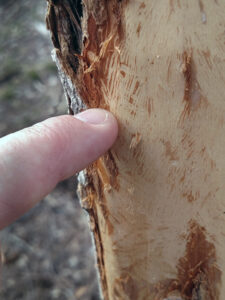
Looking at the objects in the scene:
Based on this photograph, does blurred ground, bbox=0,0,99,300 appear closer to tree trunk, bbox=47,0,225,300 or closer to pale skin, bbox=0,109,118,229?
tree trunk, bbox=47,0,225,300

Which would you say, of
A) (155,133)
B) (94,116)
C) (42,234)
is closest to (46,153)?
(94,116)

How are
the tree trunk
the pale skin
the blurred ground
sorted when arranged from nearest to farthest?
the tree trunk → the pale skin → the blurred ground

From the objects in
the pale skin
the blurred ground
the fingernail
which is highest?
the fingernail

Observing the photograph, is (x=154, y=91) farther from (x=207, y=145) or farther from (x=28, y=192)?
(x=28, y=192)

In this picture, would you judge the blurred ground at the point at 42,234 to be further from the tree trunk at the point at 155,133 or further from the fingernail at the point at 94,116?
the fingernail at the point at 94,116

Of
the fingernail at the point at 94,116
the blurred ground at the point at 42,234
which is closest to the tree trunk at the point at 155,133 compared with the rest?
the fingernail at the point at 94,116

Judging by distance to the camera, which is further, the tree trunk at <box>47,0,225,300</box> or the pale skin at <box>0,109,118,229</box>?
the pale skin at <box>0,109,118,229</box>

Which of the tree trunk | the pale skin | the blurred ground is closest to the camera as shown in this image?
the tree trunk

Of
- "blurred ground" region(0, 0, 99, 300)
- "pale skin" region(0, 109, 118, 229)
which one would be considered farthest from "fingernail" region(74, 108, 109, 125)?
"blurred ground" region(0, 0, 99, 300)
